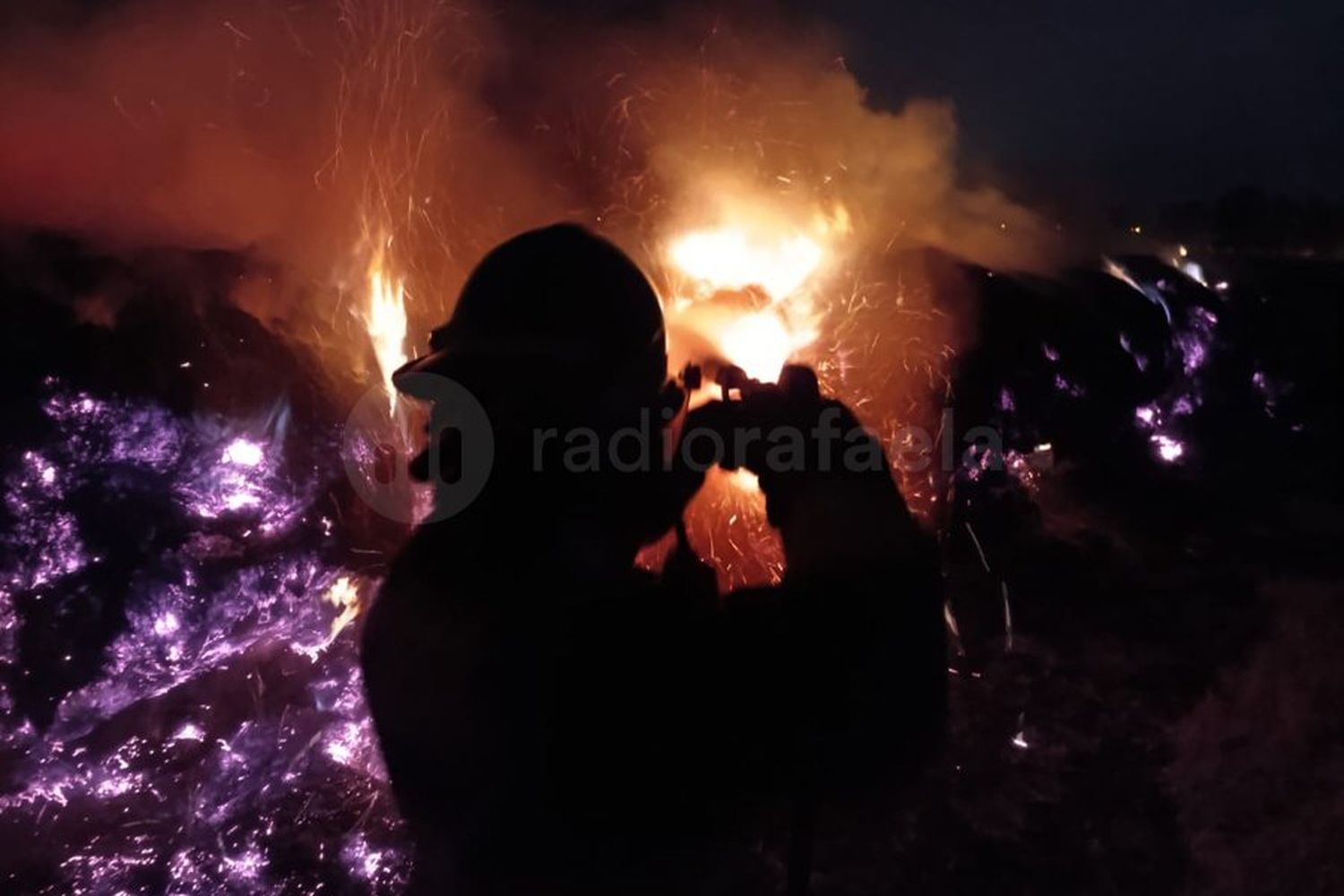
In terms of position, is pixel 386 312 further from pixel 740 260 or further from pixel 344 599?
pixel 740 260

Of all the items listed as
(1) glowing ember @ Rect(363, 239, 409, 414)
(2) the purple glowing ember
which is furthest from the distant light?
(2) the purple glowing ember

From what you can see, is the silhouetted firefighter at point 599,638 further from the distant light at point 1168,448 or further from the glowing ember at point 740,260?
the distant light at point 1168,448

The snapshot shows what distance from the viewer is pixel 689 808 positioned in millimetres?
2230

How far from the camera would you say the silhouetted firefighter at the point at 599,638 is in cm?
191

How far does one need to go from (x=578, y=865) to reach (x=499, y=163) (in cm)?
443

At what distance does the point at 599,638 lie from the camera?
200 cm

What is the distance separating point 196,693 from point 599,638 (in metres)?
3.59

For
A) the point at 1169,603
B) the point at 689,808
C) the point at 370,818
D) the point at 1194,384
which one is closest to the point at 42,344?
the point at 370,818

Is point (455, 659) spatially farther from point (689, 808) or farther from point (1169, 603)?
point (1169, 603)

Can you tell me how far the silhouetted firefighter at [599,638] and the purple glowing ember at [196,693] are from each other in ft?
4.91

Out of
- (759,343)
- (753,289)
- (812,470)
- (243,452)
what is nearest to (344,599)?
(243,452)

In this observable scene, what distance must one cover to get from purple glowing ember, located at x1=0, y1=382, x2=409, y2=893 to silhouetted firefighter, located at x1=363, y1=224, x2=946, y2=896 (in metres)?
1.50

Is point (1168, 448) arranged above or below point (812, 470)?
above

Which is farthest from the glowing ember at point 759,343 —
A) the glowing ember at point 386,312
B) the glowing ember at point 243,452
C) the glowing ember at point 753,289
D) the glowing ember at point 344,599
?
the glowing ember at point 243,452
